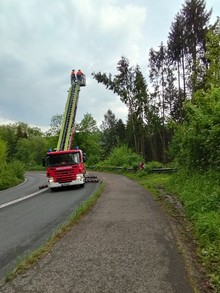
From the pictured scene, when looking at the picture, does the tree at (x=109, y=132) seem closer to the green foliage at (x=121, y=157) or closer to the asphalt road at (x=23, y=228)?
the green foliage at (x=121, y=157)

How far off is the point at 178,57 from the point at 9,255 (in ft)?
134

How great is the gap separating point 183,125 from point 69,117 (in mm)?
12268

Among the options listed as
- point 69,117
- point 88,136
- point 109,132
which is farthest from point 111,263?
point 109,132

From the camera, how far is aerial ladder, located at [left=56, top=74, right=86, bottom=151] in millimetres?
26969

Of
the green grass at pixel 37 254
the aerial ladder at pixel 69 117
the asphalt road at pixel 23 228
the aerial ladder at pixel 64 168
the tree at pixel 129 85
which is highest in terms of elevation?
the tree at pixel 129 85

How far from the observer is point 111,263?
5.25m

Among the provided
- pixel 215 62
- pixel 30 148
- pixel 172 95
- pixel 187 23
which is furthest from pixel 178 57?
pixel 30 148

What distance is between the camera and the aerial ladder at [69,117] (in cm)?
2697

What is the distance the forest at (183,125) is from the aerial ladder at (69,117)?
21.3 feet

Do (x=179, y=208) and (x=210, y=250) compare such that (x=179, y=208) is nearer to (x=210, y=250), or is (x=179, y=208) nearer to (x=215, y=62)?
(x=210, y=250)

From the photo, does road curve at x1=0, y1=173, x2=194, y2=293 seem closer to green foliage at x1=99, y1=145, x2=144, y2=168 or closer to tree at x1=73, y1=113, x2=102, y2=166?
green foliage at x1=99, y1=145, x2=144, y2=168

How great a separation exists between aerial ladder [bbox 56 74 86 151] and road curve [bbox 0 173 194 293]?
62.4ft

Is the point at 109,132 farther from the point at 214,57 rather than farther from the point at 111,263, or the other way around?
the point at 111,263

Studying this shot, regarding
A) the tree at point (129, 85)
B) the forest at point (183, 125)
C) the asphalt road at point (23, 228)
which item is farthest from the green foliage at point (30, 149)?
the asphalt road at point (23, 228)
